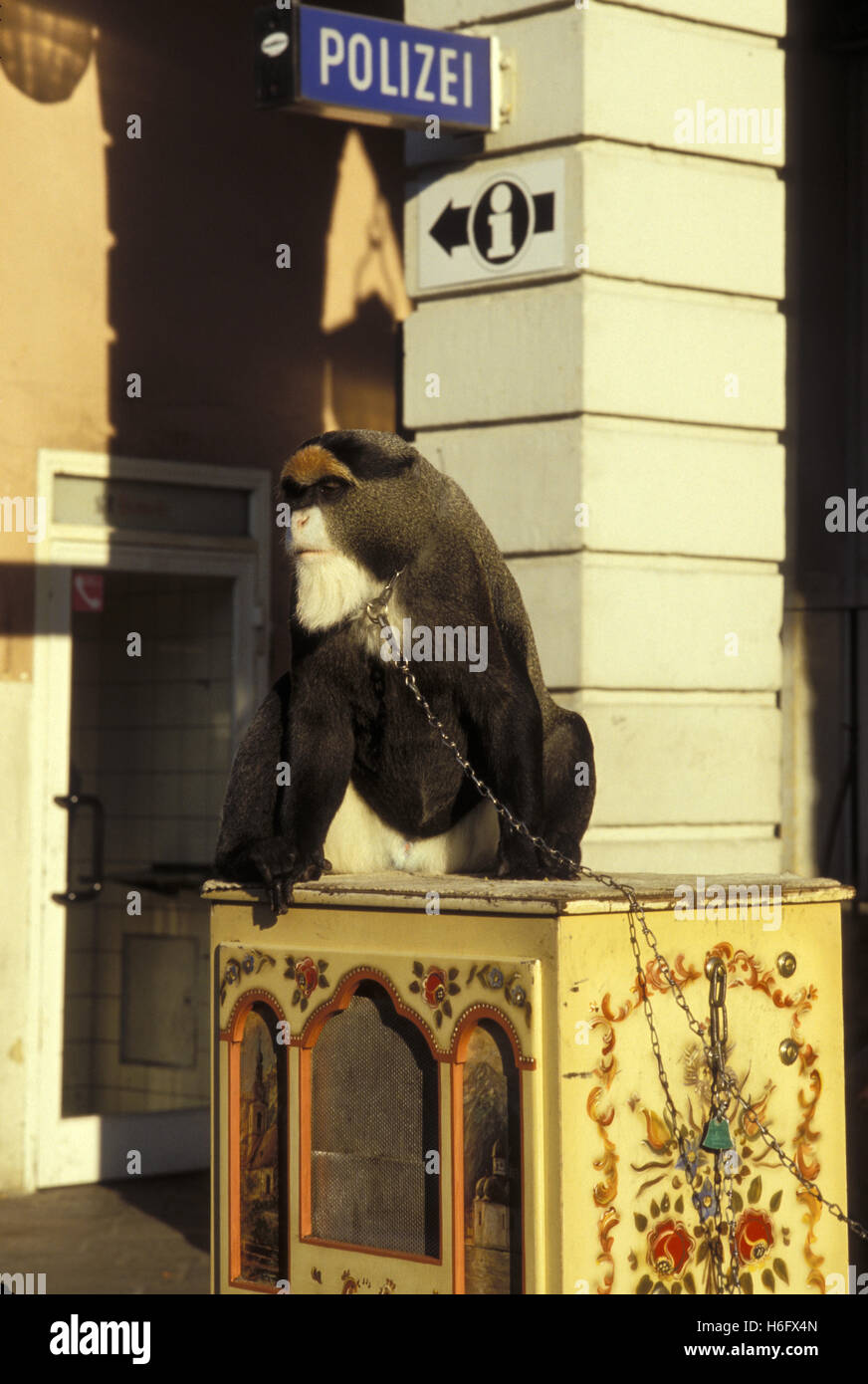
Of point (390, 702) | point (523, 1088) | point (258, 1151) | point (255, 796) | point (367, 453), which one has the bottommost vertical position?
point (258, 1151)

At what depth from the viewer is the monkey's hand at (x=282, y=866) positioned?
332cm

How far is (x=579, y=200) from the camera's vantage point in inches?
217

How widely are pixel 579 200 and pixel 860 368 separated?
4435 mm

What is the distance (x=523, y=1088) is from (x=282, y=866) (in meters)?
0.73

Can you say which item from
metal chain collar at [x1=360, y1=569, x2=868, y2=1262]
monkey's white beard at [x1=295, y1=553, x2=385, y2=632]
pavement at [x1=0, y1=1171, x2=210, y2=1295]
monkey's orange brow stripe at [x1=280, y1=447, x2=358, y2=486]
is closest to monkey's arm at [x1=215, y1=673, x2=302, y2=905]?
monkey's white beard at [x1=295, y1=553, x2=385, y2=632]

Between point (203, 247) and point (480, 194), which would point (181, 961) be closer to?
point (203, 247)

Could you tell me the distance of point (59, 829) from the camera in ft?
22.8

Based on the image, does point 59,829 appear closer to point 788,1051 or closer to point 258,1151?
point 258,1151

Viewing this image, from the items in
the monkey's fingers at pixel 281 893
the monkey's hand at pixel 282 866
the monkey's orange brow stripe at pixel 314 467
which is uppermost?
the monkey's orange brow stripe at pixel 314 467

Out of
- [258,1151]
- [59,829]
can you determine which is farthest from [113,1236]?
[258,1151]

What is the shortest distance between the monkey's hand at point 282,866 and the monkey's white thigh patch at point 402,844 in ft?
0.36

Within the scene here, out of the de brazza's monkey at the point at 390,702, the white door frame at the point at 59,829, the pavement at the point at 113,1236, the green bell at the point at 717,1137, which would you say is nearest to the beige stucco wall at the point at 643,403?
the white door frame at the point at 59,829

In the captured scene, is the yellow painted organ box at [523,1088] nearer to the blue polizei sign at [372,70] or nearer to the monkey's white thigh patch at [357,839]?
the monkey's white thigh patch at [357,839]
